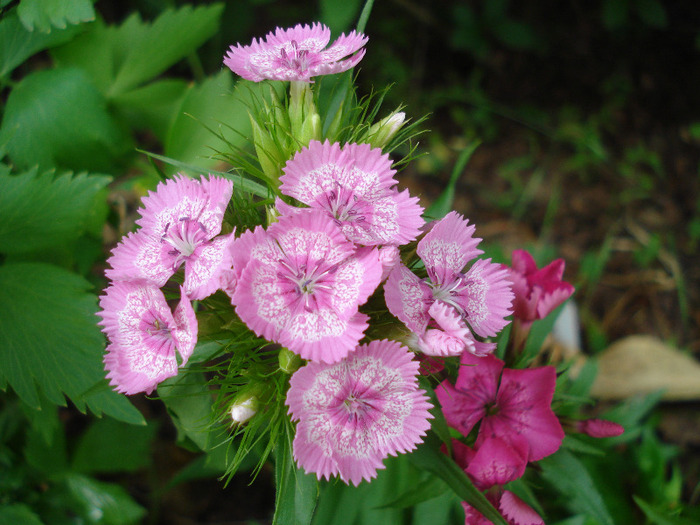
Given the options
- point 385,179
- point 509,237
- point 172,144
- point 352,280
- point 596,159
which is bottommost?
point 509,237

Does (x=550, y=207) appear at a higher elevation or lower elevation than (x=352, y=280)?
lower

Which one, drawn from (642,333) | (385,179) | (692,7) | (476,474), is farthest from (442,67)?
(476,474)

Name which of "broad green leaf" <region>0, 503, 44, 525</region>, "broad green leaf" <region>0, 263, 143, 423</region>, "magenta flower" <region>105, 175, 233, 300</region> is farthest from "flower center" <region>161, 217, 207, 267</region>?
"broad green leaf" <region>0, 503, 44, 525</region>

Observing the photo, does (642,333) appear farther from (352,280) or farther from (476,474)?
(352,280)

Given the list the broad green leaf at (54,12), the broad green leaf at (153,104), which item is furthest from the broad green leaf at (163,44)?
the broad green leaf at (54,12)

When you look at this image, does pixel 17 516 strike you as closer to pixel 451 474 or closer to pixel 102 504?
pixel 102 504

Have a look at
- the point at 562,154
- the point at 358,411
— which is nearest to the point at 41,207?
the point at 358,411
